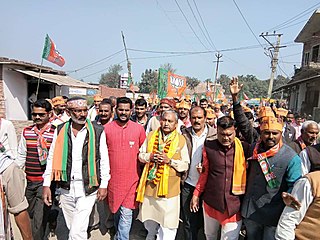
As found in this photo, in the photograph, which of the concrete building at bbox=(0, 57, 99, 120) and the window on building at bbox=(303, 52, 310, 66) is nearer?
the concrete building at bbox=(0, 57, 99, 120)

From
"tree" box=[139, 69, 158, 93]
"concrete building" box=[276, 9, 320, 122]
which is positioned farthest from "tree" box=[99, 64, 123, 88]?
"concrete building" box=[276, 9, 320, 122]

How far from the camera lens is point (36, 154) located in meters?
3.35

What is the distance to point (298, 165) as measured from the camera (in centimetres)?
252

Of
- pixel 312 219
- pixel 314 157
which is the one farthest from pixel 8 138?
pixel 314 157

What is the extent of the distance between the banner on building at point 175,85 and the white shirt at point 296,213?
826 cm

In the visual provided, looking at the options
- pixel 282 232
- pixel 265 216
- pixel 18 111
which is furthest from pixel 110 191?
pixel 18 111

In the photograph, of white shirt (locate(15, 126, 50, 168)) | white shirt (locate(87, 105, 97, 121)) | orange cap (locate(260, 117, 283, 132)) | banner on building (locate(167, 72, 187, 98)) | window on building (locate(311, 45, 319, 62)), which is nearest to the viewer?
orange cap (locate(260, 117, 283, 132))

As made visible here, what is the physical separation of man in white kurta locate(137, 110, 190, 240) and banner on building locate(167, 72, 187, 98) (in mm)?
6801

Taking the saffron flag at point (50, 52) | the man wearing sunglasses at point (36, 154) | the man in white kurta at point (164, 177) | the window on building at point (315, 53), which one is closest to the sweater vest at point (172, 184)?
the man in white kurta at point (164, 177)

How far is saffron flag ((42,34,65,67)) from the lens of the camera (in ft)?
35.2

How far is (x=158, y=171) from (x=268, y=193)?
124cm

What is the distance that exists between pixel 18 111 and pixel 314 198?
12706mm

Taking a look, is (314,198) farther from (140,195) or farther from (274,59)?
(274,59)

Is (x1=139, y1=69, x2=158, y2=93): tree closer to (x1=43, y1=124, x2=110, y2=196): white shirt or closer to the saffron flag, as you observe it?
the saffron flag
